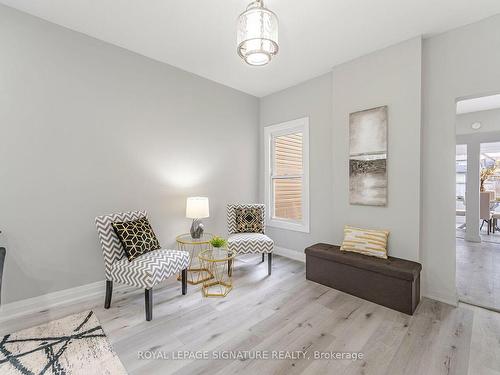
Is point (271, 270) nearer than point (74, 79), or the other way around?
Answer: point (74, 79)

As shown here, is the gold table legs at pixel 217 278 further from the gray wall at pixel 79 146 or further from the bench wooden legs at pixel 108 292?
the bench wooden legs at pixel 108 292

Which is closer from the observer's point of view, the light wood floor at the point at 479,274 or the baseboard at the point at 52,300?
the baseboard at the point at 52,300

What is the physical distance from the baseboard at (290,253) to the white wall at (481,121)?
4.25 metres

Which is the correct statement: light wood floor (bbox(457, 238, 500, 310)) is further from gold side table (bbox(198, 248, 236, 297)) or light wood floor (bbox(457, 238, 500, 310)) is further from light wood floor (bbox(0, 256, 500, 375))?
gold side table (bbox(198, 248, 236, 297))

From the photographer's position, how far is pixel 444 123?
247 centimetres

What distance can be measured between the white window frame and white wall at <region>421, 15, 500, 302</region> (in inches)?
59.1

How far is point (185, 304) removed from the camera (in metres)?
2.43

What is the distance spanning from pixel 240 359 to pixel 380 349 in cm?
106

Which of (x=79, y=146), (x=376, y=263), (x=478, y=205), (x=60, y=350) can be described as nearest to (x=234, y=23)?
(x=79, y=146)

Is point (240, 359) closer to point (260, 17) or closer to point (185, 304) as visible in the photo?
point (185, 304)

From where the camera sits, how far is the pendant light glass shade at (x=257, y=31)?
176 centimetres

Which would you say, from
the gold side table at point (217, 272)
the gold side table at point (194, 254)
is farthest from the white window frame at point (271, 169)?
the gold side table at point (194, 254)

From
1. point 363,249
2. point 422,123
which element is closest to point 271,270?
point 363,249

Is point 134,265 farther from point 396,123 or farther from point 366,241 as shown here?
point 396,123
